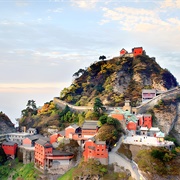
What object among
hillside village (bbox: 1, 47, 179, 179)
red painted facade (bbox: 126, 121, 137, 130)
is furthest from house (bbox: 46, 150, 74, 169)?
red painted facade (bbox: 126, 121, 137, 130)

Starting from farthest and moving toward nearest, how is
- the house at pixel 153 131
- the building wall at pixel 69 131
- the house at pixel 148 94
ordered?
the house at pixel 148 94, the building wall at pixel 69 131, the house at pixel 153 131

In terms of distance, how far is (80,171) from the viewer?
48.2 metres

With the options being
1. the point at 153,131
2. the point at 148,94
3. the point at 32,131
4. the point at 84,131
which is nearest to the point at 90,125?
the point at 84,131

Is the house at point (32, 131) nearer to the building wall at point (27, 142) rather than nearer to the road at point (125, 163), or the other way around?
the building wall at point (27, 142)

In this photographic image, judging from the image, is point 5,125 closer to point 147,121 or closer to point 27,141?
point 27,141

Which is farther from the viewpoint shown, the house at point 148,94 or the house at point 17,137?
the house at point 148,94

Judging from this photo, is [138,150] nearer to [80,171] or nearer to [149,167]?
[149,167]

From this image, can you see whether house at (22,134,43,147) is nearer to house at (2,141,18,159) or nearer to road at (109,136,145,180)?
house at (2,141,18,159)

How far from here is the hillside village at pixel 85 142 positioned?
49906 millimetres

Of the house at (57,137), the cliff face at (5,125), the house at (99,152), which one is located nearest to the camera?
the house at (99,152)

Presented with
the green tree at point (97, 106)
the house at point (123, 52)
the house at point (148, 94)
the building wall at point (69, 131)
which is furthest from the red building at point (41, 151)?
the house at point (123, 52)

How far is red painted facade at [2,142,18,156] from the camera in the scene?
62844 millimetres

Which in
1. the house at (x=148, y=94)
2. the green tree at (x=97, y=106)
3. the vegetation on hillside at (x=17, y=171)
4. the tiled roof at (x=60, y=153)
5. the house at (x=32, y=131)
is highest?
the house at (x=148, y=94)

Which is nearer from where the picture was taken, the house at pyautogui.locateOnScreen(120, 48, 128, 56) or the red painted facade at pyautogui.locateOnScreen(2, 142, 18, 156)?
the red painted facade at pyautogui.locateOnScreen(2, 142, 18, 156)
